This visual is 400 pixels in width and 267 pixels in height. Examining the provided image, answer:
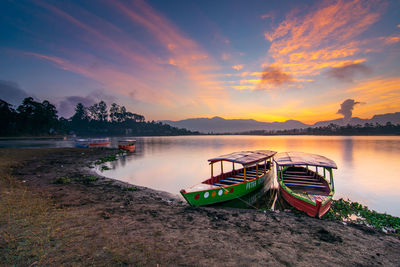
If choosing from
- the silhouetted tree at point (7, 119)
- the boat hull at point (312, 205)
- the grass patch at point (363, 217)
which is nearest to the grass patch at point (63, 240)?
the boat hull at point (312, 205)

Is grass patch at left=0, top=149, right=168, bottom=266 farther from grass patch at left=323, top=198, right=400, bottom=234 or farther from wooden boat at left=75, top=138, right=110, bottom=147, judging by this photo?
wooden boat at left=75, top=138, right=110, bottom=147

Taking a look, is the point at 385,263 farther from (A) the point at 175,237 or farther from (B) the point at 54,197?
(B) the point at 54,197

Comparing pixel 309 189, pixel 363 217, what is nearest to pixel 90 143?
pixel 309 189

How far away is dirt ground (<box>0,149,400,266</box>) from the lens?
5.20 m

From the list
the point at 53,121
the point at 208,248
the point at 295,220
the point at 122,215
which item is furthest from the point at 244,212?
the point at 53,121

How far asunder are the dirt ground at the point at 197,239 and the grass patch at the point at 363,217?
1.60 metres

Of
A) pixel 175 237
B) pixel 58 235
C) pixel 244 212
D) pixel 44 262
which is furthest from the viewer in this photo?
pixel 244 212

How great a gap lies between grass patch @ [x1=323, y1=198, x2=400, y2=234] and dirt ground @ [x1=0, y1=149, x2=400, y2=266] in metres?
1.60

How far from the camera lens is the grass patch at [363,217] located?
8838 millimetres

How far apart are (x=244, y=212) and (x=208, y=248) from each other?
472 centimetres

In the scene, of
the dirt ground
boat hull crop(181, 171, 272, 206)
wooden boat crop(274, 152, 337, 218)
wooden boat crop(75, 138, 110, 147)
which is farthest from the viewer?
wooden boat crop(75, 138, 110, 147)

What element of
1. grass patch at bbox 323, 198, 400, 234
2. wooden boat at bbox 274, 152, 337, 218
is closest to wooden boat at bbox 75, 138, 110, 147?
wooden boat at bbox 274, 152, 337, 218

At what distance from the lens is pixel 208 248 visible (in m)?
5.92

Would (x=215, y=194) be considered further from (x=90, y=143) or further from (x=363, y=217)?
(x=90, y=143)
